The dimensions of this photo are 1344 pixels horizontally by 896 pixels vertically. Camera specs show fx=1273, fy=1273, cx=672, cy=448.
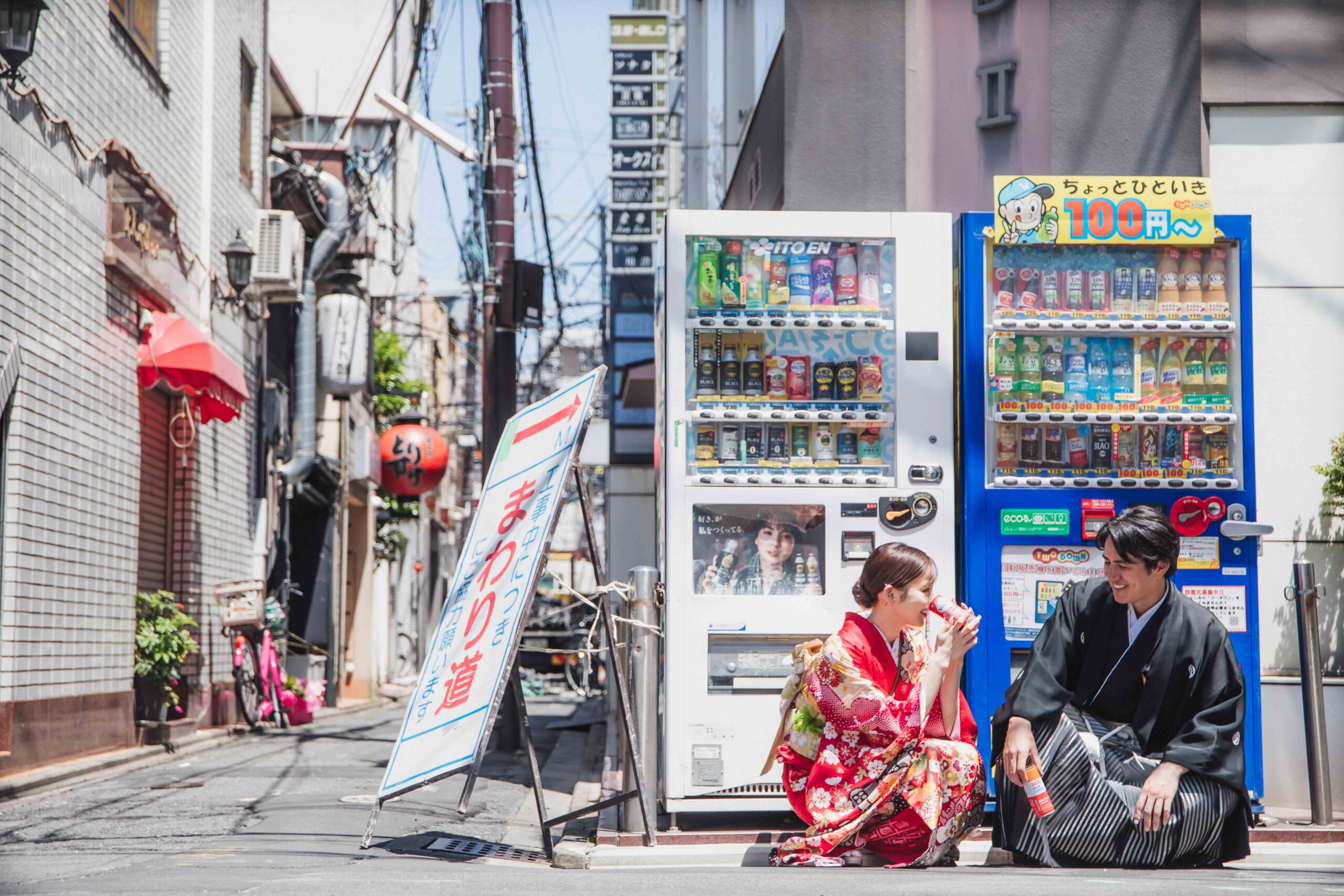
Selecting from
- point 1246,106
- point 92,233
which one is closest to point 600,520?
point 92,233

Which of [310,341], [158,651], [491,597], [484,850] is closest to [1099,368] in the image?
[491,597]

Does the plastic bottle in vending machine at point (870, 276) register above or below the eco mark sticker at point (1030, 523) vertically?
above

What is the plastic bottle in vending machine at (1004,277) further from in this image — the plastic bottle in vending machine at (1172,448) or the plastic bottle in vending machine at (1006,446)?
the plastic bottle in vending machine at (1172,448)

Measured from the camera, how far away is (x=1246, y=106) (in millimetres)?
7477

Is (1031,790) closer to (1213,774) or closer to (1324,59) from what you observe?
(1213,774)

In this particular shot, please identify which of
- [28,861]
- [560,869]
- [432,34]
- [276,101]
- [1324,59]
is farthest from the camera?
[276,101]

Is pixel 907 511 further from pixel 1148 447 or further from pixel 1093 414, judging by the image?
pixel 1148 447

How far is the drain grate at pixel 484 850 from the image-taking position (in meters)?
5.71

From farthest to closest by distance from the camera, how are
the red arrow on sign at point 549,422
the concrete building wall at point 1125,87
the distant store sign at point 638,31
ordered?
the distant store sign at point 638,31 → the concrete building wall at point 1125,87 → the red arrow on sign at point 549,422

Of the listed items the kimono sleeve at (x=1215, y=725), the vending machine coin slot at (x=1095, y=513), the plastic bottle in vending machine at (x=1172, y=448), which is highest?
the plastic bottle in vending machine at (x=1172, y=448)

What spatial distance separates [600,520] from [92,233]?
113 feet

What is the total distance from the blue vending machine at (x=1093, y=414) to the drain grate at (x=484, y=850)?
2.20 meters

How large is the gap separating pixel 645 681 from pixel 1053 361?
2.65 meters

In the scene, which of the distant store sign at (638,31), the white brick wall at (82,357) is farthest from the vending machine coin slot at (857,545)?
the distant store sign at (638,31)
